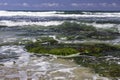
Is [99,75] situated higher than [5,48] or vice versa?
[99,75]

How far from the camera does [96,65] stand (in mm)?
13594

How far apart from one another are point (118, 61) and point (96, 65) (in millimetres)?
1514

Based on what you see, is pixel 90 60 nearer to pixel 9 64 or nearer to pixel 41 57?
pixel 41 57

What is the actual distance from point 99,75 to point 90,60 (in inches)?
117

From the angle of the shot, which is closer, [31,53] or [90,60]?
[90,60]

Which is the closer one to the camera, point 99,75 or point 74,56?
point 99,75

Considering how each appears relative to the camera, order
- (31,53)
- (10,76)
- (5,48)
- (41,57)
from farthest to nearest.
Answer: (5,48) → (31,53) → (41,57) → (10,76)

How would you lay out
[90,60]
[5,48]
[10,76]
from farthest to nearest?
[5,48], [90,60], [10,76]

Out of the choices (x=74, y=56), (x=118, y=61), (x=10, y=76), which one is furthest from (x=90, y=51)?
(x=10, y=76)

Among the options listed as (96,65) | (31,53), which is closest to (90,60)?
(96,65)

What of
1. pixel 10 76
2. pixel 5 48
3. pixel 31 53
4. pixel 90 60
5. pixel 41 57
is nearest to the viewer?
pixel 10 76

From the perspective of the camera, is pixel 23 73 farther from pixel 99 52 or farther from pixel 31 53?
pixel 99 52

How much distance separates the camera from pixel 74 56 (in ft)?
51.9

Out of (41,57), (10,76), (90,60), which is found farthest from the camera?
(41,57)
